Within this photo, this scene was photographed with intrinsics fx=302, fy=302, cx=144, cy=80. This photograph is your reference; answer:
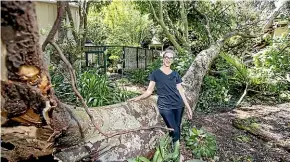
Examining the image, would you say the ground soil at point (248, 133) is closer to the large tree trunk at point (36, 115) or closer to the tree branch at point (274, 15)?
the large tree trunk at point (36, 115)

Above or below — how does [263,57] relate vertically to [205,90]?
above

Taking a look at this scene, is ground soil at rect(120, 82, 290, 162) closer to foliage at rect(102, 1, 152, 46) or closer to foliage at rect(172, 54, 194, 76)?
foliage at rect(172, 54, 194, 76)

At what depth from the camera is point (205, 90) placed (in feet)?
31.4

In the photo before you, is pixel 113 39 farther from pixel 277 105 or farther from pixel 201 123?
pixel 201 123

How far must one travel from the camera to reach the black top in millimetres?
4262

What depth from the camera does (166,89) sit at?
427 cm

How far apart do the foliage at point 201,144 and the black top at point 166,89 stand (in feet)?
2.94

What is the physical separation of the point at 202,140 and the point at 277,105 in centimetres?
558

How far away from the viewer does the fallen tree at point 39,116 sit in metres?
1.53

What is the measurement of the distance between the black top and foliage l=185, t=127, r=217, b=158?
90cm

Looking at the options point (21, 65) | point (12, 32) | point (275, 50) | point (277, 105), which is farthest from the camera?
point (275, 50)

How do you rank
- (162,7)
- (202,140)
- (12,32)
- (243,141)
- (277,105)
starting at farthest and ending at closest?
(162,7), (277,105), (243,141), (202,140), (12,32)

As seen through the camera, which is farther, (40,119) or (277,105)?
(277,105)

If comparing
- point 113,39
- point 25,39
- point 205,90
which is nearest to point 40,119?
point 25,39
